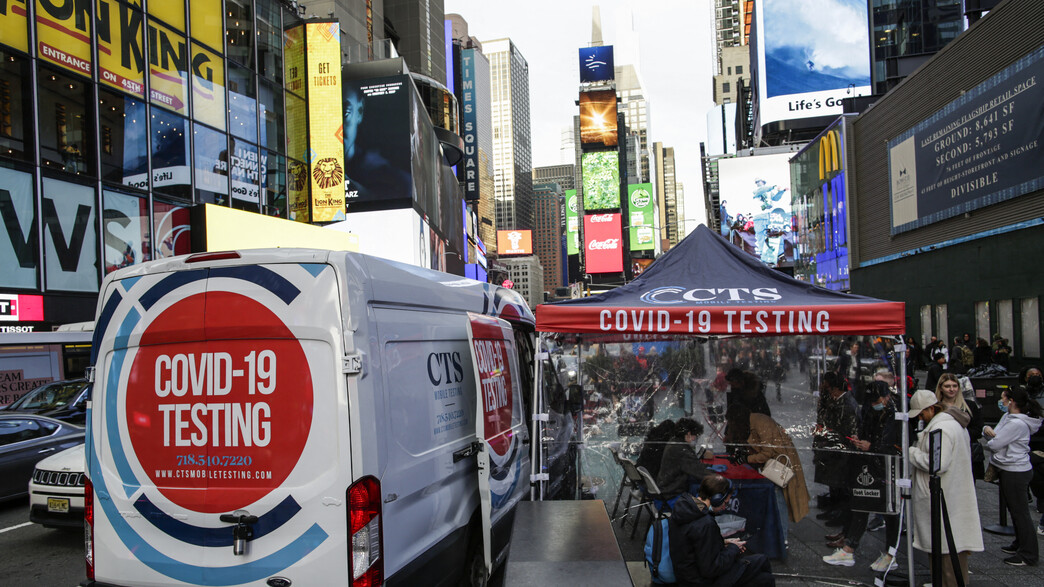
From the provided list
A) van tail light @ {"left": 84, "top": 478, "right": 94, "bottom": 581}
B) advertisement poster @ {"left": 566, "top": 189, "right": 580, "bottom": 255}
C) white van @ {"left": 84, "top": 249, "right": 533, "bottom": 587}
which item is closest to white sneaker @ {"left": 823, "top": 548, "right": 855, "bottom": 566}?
white van @ {"left": 84, "top": 249, "right": 533, "bottom": 587}

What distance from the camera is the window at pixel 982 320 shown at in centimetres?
1973

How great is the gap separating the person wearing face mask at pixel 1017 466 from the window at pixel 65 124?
19938 mm

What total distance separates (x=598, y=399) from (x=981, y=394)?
7362 mm

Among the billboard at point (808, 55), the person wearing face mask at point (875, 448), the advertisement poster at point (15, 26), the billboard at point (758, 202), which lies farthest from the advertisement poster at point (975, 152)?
the billboard at point (758, 202)

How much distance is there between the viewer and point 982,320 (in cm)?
2019

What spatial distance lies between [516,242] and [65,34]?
139m

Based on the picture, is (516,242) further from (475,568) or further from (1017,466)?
(475,568)

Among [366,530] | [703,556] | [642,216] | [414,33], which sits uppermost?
[414,33]

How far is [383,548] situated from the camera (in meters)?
3.57

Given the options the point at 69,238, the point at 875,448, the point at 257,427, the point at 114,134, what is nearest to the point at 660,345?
the point at 875,448

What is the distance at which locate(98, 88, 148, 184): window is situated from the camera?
59.8 feet

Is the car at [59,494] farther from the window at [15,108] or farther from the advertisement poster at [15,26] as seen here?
the advertisement poster at [15,26]

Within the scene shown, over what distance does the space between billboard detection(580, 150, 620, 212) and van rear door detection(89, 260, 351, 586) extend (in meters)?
95.1

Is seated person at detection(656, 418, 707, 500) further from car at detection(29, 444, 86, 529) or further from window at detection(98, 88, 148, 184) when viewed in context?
window at detection(98, 88, 148, 184)
